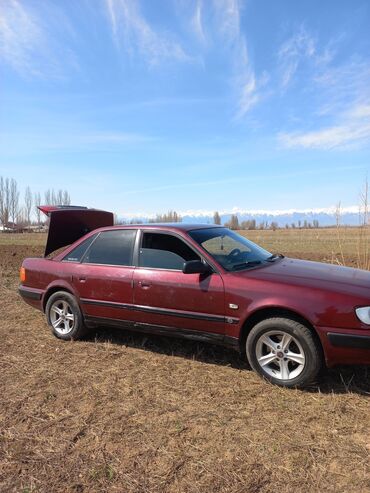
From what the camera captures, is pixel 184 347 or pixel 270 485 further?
pixel 184 347

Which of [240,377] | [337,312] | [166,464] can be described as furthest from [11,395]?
[337,312]

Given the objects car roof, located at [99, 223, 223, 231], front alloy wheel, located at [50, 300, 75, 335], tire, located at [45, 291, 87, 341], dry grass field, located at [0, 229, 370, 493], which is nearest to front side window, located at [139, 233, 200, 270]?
car roof, located at [99, 223, 223, 231]

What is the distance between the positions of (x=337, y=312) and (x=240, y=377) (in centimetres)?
124

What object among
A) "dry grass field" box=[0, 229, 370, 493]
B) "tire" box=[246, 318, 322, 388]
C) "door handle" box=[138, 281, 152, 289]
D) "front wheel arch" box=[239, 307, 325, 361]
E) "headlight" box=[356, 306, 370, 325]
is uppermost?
"door handle" box=[138, 281, 152, 289]

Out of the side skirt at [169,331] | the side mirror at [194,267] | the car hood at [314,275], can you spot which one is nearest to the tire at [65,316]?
the side skirt at [169,331]

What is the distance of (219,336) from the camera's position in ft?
14.3

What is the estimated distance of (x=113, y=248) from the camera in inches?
211

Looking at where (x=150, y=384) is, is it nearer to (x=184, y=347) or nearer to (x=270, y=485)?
(x=184, y=347)

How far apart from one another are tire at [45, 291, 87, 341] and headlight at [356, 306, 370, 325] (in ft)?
11.3

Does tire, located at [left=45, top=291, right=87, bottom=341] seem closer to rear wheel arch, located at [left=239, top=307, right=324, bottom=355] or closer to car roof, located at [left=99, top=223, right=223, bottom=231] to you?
car roof, located at [left=99, top=223, right=223, bottom=231]

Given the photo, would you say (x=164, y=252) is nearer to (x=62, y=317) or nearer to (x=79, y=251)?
(x=79, y=251)

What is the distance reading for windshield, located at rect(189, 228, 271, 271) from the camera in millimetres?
4633

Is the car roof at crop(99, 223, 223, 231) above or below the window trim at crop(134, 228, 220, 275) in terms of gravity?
above

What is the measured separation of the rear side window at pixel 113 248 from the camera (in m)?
5.21
